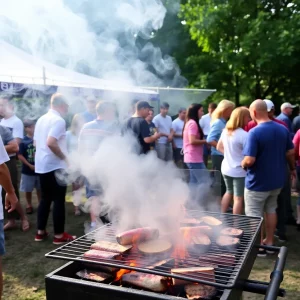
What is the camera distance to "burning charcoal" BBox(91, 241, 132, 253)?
7.13 ft

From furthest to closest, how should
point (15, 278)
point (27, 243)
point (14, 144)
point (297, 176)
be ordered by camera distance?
1. point (297, 176)
2. point (27, 243)
3. point (14, 144)
4. point (15, 278)

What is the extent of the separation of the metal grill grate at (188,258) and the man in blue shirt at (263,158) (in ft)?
3.73

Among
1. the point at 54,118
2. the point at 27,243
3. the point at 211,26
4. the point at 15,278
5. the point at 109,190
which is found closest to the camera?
the point at 109,190

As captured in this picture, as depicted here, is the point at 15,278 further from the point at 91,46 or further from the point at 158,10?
the point at 158,10

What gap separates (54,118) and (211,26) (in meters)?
10.2

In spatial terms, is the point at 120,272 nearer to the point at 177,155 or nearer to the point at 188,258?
the point at 188,258

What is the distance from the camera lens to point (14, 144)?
4.04m

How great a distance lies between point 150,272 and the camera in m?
1.80

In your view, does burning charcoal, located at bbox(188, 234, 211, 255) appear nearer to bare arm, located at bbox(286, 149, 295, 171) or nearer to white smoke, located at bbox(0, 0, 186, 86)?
bare arm, located at bbox(286, 149, 295, 171)

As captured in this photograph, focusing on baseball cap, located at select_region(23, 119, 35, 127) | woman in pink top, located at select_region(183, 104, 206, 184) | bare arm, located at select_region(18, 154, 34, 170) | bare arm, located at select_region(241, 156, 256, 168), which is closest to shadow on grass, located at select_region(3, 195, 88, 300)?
bare arm, located at select_region(18, 154, 34, 170)

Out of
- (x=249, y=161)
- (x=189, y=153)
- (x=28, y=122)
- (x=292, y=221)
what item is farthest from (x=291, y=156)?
(x=28, y=122)

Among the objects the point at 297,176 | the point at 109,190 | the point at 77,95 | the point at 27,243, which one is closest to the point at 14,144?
the point at 27,243

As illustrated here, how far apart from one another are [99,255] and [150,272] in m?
0.43

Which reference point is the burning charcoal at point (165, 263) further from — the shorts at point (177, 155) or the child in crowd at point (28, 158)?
the shorts at point (177, 155)
